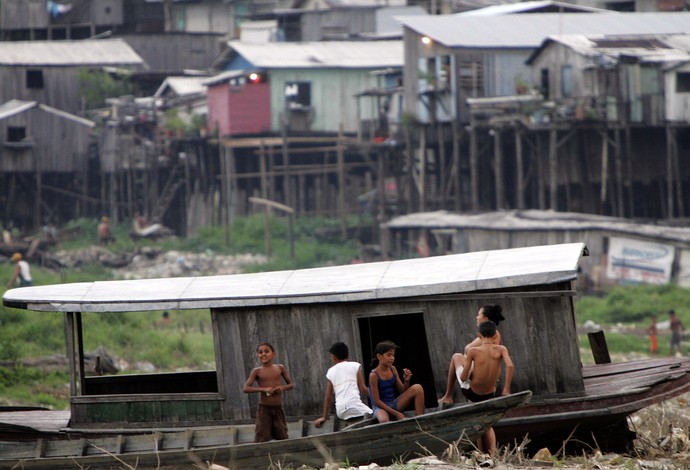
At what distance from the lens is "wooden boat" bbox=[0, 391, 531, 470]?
10305 mm

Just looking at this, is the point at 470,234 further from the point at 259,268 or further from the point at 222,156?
the point at 222,156

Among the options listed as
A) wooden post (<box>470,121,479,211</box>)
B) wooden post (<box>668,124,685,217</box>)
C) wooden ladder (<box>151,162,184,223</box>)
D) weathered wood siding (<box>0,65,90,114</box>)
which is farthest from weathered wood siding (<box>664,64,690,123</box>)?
weathered wood siding (<box>0,65,90,114</box>)

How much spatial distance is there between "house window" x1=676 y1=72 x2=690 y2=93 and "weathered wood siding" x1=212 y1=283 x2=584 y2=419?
76.3 ft

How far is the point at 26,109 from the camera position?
43.0 meters

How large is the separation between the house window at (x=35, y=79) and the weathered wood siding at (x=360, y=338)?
3645cm

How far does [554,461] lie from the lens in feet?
33.8

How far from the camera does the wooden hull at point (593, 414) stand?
36.0ft

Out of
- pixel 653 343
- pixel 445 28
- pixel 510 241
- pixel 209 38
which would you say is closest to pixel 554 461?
pixel 653 343

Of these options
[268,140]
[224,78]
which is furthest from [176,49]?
[268,140]

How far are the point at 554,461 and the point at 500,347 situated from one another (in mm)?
1056

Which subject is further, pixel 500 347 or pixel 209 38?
pixel 209 38

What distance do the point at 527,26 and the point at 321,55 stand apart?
8.20 meters

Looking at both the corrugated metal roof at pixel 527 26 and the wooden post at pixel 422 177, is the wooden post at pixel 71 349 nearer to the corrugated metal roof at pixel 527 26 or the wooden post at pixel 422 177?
the corrugated metal roof at pixel 527 26

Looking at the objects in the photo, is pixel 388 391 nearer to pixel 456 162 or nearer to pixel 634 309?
pixel 634 309
